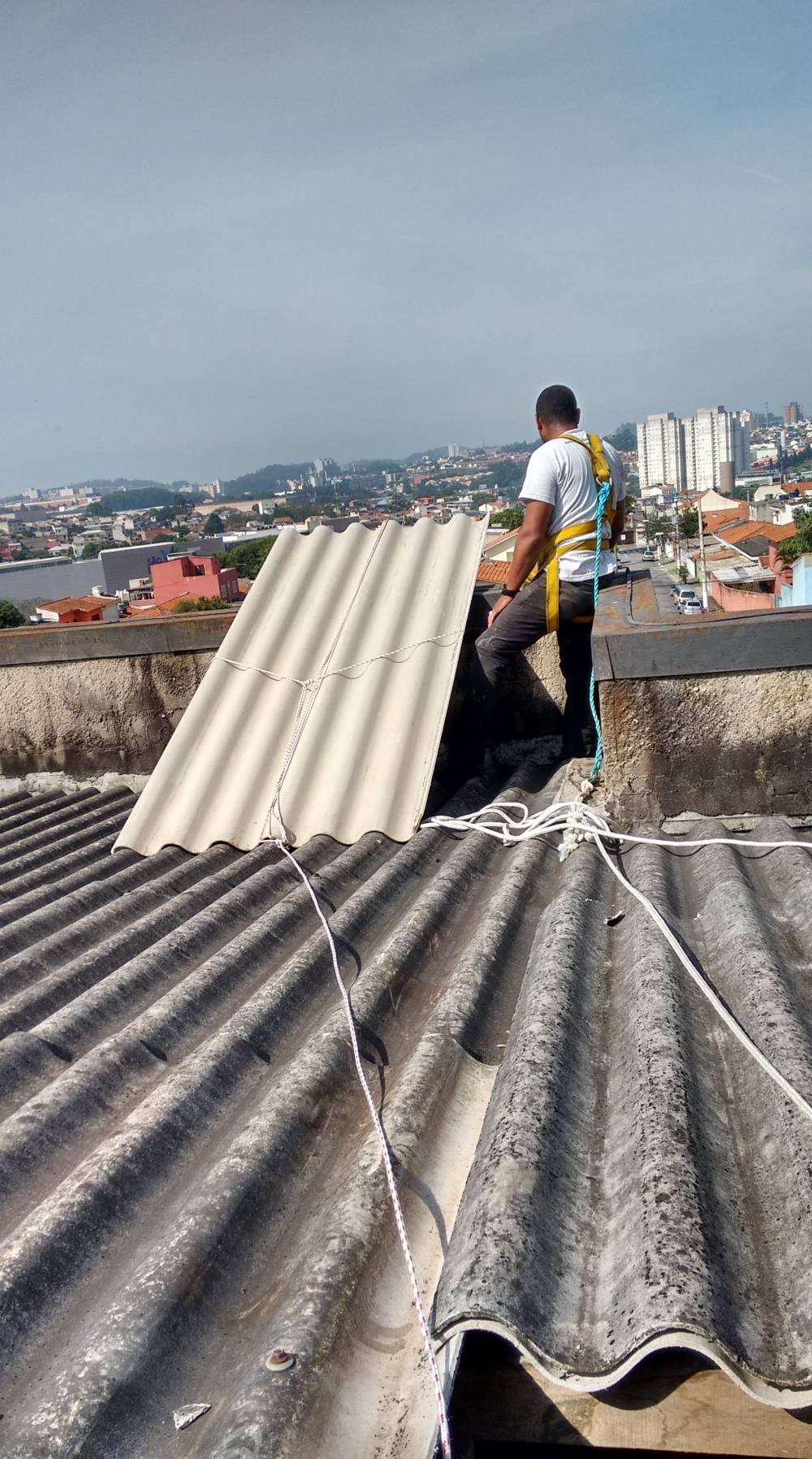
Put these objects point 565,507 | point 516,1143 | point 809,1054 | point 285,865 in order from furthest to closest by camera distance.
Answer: point 565,507 → point 285,865 → point 809,1054 → point 516,1143

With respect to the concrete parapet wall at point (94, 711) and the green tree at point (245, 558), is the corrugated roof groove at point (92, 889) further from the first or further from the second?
the green tree at point (245, 558)

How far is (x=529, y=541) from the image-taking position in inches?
177

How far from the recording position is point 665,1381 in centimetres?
156

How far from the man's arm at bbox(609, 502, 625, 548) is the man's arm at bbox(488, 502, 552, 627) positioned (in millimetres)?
472

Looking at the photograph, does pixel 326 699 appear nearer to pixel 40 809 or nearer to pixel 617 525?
pixel 617 525

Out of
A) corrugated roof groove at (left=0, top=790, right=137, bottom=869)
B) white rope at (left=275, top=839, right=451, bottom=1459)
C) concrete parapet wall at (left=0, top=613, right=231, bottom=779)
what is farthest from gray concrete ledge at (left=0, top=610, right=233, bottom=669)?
white rope at (left=275, top=839, right=451, bottom=1459)

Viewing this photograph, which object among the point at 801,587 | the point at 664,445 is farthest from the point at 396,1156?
the point at 664,445

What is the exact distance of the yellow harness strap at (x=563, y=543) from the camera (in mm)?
4547

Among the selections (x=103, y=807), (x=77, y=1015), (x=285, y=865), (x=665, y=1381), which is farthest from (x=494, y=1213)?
(x=103, y=807)

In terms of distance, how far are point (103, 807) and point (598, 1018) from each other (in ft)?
11.9

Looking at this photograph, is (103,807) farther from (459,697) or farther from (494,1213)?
(494,1213)

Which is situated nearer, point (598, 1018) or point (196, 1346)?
point (196, 1346)

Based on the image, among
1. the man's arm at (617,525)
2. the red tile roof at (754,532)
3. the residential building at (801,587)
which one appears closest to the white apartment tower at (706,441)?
the red tile roof at (754,532)

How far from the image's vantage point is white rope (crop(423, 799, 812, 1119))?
252cm
